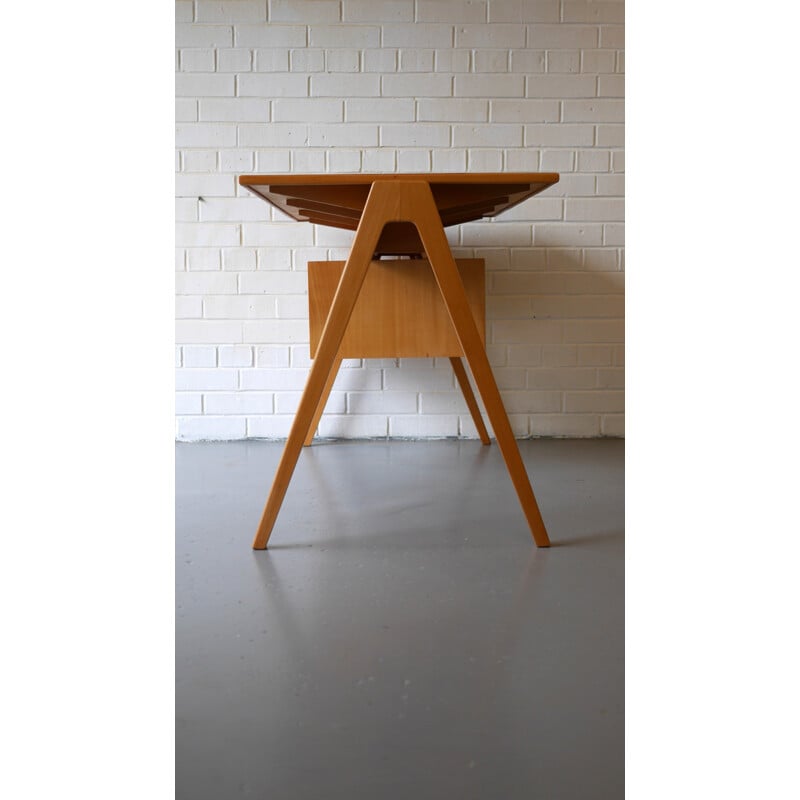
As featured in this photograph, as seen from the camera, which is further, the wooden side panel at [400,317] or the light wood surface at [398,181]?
the wooden side panel at [400,317]

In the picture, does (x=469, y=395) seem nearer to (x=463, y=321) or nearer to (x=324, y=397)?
(x=324, y=397)

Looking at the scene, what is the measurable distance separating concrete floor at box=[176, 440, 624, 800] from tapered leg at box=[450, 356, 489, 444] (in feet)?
2.35

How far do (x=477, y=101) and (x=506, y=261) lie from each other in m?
0.59

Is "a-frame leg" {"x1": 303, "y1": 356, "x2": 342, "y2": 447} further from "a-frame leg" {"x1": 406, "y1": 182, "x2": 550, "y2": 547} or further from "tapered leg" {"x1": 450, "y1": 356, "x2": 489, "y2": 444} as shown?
"a-frame leg" {"x1": 406, "y1": 182, "x2": 550, "y2": 547}

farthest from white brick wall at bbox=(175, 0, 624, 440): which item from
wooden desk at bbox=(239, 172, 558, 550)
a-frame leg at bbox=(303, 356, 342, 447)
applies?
wooden desk at bbox=(239, 172, 558, 550)

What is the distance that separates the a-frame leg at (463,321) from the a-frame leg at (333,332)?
56 mm

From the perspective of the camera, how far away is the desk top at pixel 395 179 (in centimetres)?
152

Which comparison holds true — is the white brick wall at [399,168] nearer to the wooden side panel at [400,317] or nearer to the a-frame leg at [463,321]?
the wooden side panel at [400,317]

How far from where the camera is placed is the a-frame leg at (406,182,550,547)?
1.52 metres

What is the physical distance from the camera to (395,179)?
5.05 ft

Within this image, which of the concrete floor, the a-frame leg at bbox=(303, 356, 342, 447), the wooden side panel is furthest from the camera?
the a-frame leg at bbox=(303, 356, 342, 447)

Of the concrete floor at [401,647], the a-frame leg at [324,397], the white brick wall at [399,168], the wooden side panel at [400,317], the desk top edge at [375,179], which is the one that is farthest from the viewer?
the white brick wall at [399,168]

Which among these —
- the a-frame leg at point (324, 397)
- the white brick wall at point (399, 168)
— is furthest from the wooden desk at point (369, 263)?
the white brick wall at point (399, 168)
